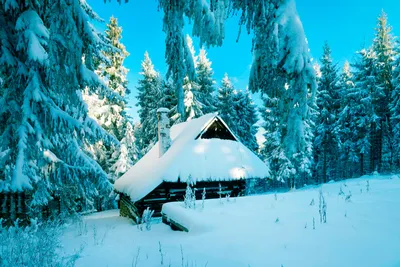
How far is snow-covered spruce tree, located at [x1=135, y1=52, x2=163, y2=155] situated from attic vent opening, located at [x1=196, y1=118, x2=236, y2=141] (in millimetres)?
10207

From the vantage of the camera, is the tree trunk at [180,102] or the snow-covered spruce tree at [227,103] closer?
the tree trunk at [180,102]

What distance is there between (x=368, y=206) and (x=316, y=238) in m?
1.89

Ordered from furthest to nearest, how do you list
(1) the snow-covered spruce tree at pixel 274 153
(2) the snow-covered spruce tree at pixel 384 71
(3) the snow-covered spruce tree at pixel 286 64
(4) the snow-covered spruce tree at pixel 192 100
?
(2) the snow-covered spruce tree at pixel 384 71, (1) the snow-covered spruce tree at pixel 274 153, (4) the snow-covered spruce tree at pixel 192 100, (3) the snow-covered spruce tree at pixel 286 64

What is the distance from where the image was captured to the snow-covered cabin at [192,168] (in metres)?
→ 12.3

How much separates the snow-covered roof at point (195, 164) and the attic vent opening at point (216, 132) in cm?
27

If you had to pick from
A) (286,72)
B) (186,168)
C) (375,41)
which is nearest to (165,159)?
(186,168)

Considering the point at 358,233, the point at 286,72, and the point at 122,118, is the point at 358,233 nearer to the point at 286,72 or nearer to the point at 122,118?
the point at 286,72

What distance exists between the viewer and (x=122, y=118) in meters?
21.2

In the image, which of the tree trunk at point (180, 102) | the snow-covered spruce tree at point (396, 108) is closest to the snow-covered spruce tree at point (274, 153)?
the snow-covered spruce tree at point (396, 108)

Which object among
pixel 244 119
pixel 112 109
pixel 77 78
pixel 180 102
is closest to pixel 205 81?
pixel 244 119

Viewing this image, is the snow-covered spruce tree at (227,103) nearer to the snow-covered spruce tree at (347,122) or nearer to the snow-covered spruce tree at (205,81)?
the snow-covered spruce tree at (205,81)

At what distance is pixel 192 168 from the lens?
12609 millimetres

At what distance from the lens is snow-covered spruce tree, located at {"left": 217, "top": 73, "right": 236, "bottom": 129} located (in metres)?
26.1

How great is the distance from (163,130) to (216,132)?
3.27 metres
